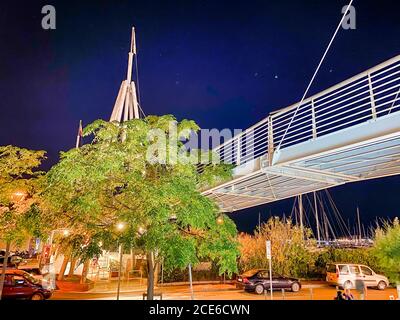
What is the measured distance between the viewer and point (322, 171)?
12.0m

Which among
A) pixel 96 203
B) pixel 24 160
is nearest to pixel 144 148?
pixel 96 203

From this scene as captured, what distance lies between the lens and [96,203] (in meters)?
7.78

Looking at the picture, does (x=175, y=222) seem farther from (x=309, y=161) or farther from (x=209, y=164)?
(x=309, y=161)

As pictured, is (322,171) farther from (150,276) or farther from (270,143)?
(150,276)

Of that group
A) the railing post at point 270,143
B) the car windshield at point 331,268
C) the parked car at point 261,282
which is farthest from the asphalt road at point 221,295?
the railing post at point 270,143

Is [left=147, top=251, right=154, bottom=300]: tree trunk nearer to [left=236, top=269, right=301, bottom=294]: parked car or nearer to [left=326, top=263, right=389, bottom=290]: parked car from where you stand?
[left=236, top=269, right=301, bottom=294]: parked car

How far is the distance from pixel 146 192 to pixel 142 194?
6.4 inches

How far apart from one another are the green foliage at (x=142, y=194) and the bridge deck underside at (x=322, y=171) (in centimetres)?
334

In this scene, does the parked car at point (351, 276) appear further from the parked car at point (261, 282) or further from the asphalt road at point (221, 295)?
the parked car at point (261, 282)

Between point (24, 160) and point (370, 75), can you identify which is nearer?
point (370, 75)

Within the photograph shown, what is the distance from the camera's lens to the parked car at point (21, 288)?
16.3 metres

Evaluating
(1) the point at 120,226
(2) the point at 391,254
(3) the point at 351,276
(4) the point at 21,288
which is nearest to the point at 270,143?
(1) the point at 120,226

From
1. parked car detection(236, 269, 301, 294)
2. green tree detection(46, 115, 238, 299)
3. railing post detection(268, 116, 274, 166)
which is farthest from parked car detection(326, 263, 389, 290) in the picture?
green tree detection(46, 115, 238, 299)

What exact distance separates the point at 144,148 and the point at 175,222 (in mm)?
1920
